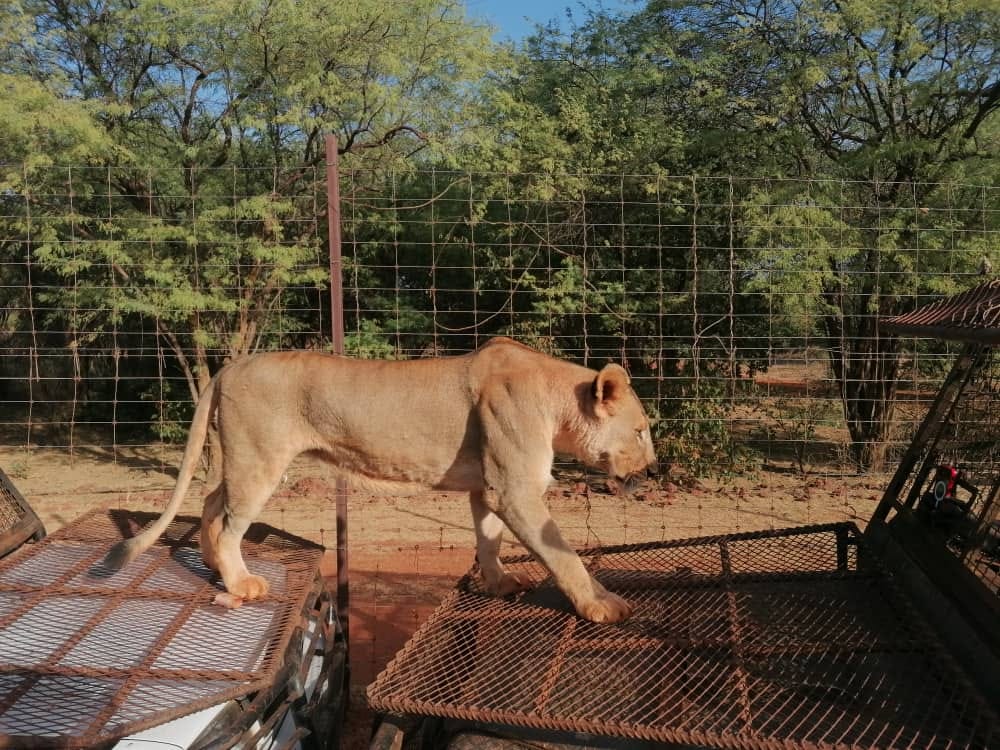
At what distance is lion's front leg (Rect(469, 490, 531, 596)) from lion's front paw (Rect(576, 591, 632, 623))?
0.62m

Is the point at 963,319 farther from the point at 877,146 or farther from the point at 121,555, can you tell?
the point at 877,146

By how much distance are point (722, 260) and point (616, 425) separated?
24.3 ft

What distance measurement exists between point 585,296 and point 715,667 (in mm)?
7611

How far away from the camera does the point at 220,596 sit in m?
4.10

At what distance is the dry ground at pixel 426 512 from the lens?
8070mm

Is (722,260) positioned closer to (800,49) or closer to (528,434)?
(800,49)

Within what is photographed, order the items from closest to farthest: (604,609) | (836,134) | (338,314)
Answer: (604,609), (338,314), (836,134)

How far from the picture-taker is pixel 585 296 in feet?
34.7

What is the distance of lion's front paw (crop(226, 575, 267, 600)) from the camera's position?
416cm

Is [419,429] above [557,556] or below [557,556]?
above

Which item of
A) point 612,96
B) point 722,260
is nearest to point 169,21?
point 612,96

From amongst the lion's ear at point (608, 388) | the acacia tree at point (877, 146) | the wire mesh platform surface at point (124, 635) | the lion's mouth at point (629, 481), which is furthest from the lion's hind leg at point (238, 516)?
the acacia tree at point (877, 146)

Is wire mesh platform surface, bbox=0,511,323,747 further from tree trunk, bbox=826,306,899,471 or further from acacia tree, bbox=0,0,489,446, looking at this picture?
tree trunk, bbox=826,306,899,471

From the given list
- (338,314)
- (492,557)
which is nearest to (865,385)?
(338,314)
